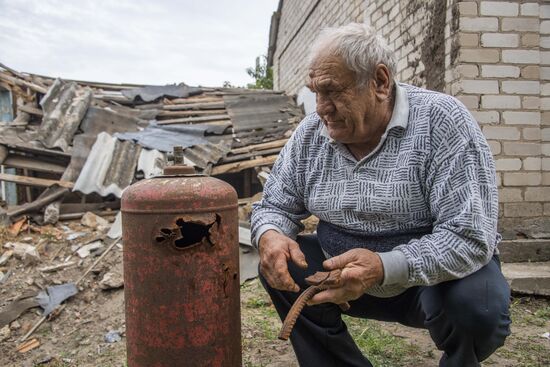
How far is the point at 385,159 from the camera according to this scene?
6.15 ft

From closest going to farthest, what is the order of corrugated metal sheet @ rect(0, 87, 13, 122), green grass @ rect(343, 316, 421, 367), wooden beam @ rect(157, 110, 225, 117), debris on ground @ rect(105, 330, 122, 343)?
green grass @ rect(343, 316, 421, 367) < debris on ground @ rect(105, 330, 122, 343) < wooden beam @ rect(157, 110, 225, 117) < corrugated metal sheet @ rect(0, 87, 13, 122)

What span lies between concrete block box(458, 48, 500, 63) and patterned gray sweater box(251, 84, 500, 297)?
245cm

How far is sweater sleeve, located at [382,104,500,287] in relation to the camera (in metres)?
1.62

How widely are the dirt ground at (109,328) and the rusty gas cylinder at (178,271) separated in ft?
2.51

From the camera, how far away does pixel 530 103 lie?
416cm

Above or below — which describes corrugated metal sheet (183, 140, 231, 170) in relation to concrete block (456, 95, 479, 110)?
below

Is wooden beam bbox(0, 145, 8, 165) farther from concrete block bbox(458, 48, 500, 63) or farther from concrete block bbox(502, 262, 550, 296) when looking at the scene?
concrete block bbox(502, 262, 550, 296)

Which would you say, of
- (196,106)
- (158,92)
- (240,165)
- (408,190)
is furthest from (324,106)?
(158,92)

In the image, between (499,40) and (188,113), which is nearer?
(499,40)

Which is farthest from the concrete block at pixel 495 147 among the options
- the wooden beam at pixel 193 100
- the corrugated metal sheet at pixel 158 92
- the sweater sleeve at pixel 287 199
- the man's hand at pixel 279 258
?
the corrugated metal sheet at pixel 158 92

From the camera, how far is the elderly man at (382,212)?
1.64m

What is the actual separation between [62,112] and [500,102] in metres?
6.51

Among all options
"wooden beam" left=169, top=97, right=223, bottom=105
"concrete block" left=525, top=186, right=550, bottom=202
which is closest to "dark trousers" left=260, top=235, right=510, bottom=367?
"concrete block" left=525, top=186, right=550, bottom=202

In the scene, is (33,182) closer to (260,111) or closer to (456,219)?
(260,111)
